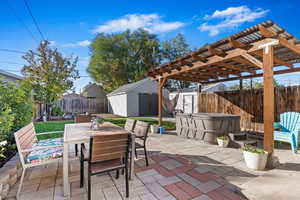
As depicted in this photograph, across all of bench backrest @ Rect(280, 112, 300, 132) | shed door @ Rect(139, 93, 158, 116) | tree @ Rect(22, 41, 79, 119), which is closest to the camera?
bench backrest @ Rect(280, 112, 300, 132)

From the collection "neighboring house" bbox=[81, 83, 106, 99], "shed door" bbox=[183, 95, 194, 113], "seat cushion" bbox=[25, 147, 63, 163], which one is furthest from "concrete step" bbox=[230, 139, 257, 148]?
"neighboring house" bbox=[81, 83, 106, 99]

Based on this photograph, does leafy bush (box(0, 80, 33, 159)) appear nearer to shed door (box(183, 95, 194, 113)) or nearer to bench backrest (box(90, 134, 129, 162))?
bench backrest (box(90, 134, 129, 162))

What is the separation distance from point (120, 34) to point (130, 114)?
12.8 m

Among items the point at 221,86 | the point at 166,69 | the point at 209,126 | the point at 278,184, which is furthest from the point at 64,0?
the point at 221,86

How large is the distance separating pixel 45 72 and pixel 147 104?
7.58 metres

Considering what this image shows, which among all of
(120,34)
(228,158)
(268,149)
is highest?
(120,34)

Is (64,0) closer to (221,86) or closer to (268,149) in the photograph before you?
(268,149)

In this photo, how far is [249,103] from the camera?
231 inches

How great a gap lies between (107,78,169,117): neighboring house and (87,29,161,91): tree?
631 centimetres

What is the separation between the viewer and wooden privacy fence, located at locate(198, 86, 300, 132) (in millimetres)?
4766

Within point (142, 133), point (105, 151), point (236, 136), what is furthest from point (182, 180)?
point (236, 136)

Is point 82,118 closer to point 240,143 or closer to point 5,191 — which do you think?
point 5,191

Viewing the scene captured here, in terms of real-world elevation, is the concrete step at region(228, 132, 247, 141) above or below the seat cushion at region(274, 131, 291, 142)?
below

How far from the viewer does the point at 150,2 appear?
666 centimetres
